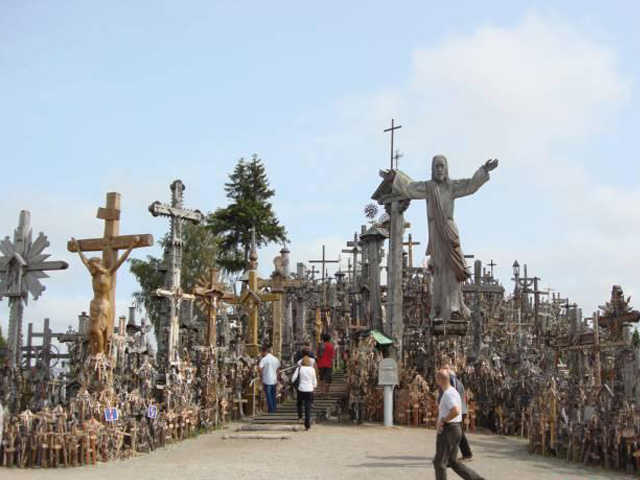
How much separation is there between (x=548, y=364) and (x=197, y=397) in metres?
8.48

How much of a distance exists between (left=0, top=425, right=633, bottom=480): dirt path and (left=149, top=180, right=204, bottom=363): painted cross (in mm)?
2097

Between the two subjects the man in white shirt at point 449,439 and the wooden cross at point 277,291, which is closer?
the man in white shirt at point 449,439

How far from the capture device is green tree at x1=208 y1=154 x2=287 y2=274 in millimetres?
39562

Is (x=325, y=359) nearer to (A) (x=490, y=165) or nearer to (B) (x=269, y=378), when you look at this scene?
(B) (x=269, y=378)

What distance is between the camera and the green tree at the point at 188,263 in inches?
1502

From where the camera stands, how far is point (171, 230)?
16109mm

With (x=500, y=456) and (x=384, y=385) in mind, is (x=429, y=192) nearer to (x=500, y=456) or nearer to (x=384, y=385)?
(x=384, y=385)

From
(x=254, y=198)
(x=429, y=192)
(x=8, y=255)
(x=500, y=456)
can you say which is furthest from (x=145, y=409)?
(x=254, y=198)

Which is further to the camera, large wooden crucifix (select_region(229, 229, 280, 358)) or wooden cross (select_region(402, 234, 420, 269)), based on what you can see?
wooden cross (select_region(402, 234, 420, 269))

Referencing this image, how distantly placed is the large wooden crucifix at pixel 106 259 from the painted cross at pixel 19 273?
0.77 m

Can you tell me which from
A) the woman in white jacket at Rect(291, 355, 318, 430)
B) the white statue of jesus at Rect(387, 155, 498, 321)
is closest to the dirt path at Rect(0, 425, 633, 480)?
the woman in white jacket at Rect(291, 355, 318, 430)

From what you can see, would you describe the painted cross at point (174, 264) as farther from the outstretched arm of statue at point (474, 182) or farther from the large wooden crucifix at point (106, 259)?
the outstretched arm of statue at point (474, 182)

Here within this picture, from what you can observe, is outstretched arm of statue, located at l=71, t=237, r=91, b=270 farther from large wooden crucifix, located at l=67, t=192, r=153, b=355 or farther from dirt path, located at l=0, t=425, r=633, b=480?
dirt path, located at l=0, t=425, r=633, b=480

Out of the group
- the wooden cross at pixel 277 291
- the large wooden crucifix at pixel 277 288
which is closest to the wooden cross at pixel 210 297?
the large wooden crucifix at pixel 277 288
